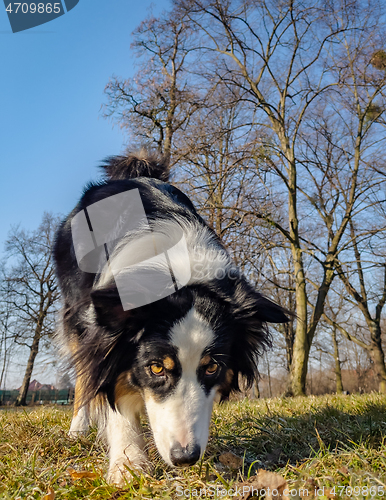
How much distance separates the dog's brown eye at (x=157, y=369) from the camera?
258cm

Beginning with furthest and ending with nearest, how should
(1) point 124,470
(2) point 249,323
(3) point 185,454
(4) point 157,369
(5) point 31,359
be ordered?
1. (5) point 31,359
2. (2) point 249,323
3. (4) point 157,369
4. (1) point 124,470
5. (3) point 185,454

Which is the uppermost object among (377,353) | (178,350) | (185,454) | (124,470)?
(178,350)

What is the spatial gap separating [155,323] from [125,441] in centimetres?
86

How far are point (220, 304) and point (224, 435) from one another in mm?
1212

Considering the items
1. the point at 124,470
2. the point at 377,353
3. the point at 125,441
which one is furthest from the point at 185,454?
the point at 377,353

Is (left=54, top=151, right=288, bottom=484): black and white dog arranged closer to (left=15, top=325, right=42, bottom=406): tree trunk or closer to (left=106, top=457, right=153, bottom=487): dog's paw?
(left=106, top=457, right=153, bottom=487): dog's paw

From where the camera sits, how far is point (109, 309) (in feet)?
8.68

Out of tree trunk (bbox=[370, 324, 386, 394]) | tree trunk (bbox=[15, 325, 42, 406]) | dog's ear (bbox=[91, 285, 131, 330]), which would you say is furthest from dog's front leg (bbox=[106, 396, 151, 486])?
tree trunk (bbox=[15, 325, 42, 406])

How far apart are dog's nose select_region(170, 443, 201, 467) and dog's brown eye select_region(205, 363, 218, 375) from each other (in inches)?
19.6

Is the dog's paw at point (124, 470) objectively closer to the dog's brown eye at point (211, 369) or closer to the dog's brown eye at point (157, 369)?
the dog's brown eye at point (157, 369)

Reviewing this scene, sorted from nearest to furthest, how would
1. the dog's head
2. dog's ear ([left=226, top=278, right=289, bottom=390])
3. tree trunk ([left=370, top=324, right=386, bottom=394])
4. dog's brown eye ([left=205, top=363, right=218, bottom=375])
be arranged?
the dog's head
dog's brown eye ([left=205, top=363, right=218, bottom=375])
dog's ear ([left=226, top=278, right=289, bottom=390])
tree trunk ([left=370, top=324, right=386, bottom=394])

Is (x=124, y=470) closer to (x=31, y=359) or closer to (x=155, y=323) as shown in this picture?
(x=155, y=323)

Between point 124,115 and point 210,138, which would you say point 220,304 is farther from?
point 124,115

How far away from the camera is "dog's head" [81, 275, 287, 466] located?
236 cm
